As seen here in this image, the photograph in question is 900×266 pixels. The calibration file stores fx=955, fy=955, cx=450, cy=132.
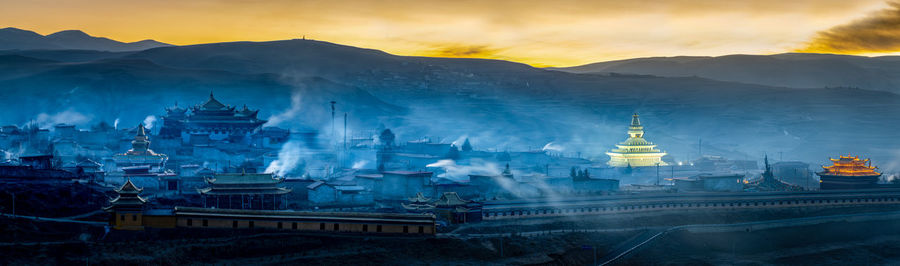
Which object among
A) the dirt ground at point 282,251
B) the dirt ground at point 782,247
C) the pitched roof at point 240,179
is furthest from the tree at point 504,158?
the dirt ground at point 282,251

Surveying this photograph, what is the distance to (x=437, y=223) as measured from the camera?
58.9 metres

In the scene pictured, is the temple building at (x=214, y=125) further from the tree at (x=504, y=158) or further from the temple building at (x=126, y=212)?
the temple building at (x=126, y=212)

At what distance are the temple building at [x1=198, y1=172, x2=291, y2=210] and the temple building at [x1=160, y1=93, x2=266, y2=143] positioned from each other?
41872 millimetres

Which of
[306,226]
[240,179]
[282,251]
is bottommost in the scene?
[282,251]

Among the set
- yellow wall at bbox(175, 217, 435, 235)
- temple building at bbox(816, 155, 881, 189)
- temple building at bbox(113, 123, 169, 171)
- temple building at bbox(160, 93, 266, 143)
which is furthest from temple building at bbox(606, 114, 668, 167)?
yellow wall at bbox(175, 217, 435, 235)

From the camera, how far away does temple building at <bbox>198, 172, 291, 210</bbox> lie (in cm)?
6022

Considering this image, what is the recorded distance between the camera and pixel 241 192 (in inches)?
2377

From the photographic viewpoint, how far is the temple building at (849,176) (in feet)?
291

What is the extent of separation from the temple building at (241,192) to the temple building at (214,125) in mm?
41872

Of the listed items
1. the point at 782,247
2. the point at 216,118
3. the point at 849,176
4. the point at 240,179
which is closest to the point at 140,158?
the point at 216,118

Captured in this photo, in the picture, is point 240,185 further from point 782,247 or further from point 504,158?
point 504,158

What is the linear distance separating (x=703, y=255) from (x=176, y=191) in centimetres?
3595

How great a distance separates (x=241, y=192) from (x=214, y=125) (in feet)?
146

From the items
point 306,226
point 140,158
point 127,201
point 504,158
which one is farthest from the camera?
point 504,158
